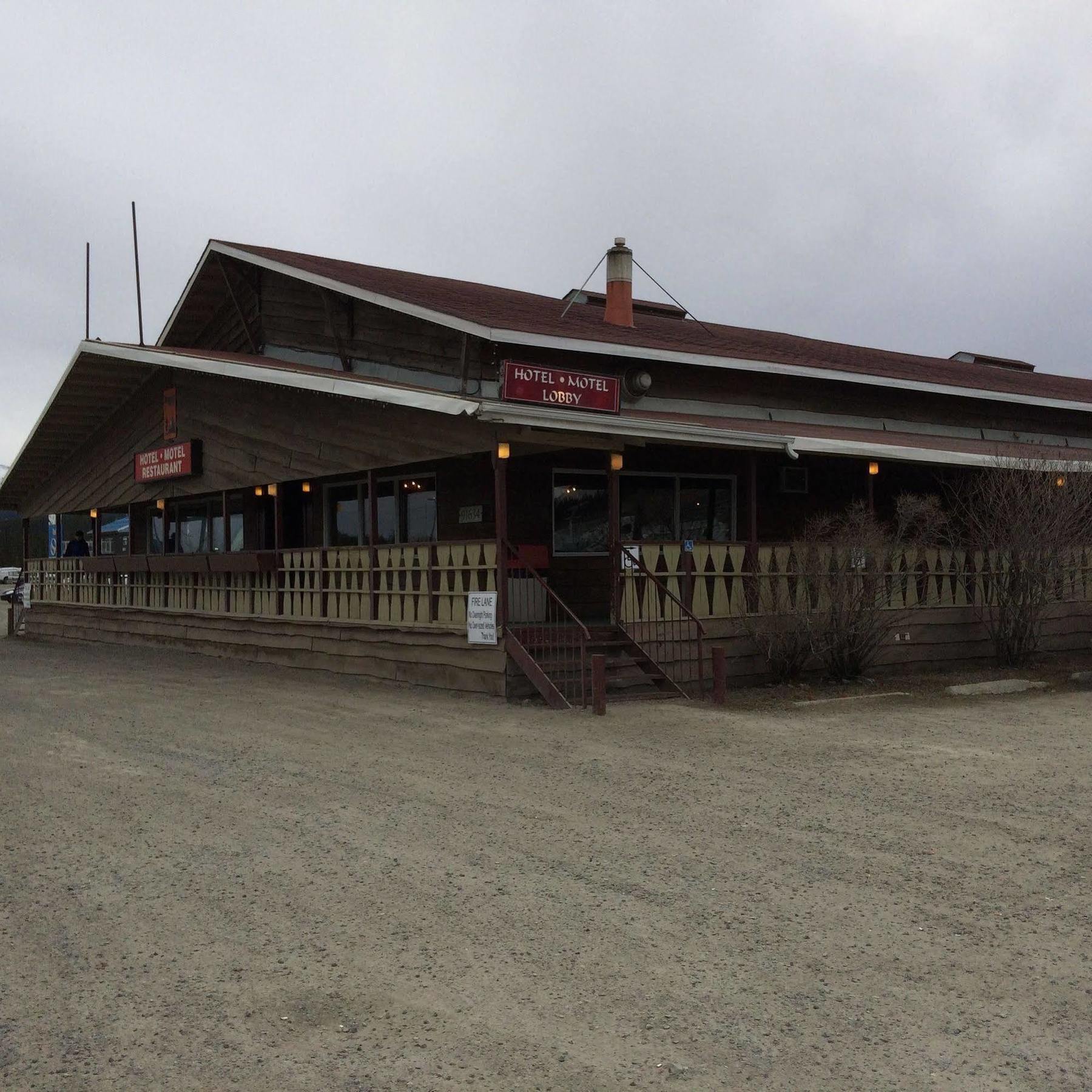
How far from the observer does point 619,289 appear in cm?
1748

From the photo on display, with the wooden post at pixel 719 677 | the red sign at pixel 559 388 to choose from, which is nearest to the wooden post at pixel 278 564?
the red sign at pixel 559 388

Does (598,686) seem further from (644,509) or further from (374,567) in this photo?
(644,509)

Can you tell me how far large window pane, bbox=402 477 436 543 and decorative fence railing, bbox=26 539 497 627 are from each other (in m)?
1.23

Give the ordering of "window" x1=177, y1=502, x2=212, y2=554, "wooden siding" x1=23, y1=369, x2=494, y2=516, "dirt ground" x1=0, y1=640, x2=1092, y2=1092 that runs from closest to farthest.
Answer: "dirt ground" x1=0, y1=640, x2=1092, y2=1092 < "wooden siding" x1=23, y1=369, x2=494, y2=516 < "window" x1=177, y1=502, x2=212, y2=554

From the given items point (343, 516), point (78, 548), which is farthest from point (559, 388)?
point (78, 548)

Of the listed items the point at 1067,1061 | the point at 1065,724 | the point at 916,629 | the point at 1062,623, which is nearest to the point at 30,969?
the point at 1067,1061

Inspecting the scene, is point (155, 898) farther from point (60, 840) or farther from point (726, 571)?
point (726, 571)

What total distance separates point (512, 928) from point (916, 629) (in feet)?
35.3

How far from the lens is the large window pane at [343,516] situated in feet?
55.0

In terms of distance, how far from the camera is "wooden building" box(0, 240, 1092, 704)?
12312 millimetres

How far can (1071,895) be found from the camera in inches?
215

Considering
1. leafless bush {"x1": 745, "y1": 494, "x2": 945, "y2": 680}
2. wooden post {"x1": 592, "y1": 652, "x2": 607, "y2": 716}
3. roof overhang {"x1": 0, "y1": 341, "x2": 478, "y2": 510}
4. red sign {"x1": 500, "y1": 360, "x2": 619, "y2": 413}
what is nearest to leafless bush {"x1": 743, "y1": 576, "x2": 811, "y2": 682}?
leafless bush {"x1": 745, "y1": 494, "x2": 945, "y2": 680}

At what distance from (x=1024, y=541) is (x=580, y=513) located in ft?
18.5

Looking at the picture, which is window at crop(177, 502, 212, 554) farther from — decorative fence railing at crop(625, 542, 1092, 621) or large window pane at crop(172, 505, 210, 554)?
decorative fence railing at crop(625, 542, 1092, 621)
